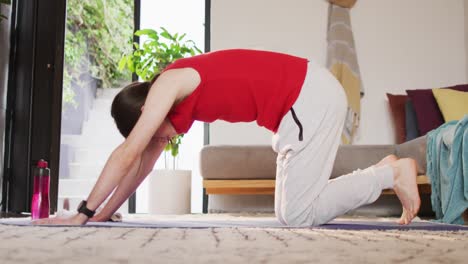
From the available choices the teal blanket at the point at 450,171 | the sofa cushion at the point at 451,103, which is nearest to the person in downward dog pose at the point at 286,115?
the teal blanket at the point at 450,171

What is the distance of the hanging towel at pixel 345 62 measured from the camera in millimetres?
4121

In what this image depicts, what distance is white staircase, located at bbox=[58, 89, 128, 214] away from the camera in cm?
386

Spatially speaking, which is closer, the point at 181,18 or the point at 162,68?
the point at 162,68

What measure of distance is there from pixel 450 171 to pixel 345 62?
1970 millimetres

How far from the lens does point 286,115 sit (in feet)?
5.84

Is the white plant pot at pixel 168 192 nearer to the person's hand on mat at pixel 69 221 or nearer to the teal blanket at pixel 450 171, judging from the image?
the teal blanket at pixel 450 171

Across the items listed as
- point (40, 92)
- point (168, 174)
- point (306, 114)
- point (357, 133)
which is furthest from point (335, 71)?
point (306, 114)

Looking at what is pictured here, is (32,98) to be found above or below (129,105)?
above

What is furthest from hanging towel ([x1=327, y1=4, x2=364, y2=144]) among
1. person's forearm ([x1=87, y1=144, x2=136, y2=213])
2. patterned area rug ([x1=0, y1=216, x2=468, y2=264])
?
patterned area rug ([x1=0, y1=216, x2=468, y2=264])

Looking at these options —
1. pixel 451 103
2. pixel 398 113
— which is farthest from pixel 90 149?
pixel 451 103

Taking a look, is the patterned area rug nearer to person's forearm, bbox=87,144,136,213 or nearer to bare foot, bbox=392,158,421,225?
person's forearm, bbox=87,144,136,213

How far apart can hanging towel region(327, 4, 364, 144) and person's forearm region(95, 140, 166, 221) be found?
237 cm

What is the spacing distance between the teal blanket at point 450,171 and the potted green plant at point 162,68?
1583 millimetres

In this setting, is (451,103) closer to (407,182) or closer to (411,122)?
(411,122)
